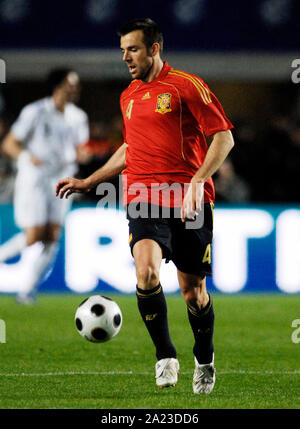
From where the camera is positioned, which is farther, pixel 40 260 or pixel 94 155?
pixel 94 155

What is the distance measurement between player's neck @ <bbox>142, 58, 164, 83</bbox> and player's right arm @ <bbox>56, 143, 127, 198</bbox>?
0.43m

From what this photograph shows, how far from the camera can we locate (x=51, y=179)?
32.5 feet

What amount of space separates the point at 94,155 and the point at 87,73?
7.09 feet

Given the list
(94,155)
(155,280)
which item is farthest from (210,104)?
(94,155)

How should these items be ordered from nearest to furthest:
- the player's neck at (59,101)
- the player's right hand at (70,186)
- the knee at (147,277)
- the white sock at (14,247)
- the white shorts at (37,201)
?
the knee at (147,277), the player's right hand at (70,186), the player's neck at (59,101), the white shorts at (37,201), the white sock at (14,247)

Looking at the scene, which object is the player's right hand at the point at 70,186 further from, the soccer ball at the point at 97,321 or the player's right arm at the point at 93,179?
the soccer ball at the point at 97,321

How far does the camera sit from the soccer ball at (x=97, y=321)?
5.73 m

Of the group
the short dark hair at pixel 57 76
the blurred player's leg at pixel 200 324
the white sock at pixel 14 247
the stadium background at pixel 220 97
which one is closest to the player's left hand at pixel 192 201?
the blurred player's leg at pixel 200 324

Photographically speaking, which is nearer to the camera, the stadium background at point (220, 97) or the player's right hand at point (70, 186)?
the player's right hand at point (70, 186)

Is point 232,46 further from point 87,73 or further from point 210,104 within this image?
point 210,104

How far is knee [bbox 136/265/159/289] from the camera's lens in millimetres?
5078

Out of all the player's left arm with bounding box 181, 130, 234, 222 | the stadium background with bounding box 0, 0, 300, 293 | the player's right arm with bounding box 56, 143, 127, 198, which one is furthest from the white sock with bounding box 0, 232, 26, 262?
the player's left arm with bounding box 181, 130, 234, 222

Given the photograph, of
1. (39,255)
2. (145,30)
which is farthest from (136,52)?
(39,255)

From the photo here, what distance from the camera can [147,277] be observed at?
511cm
